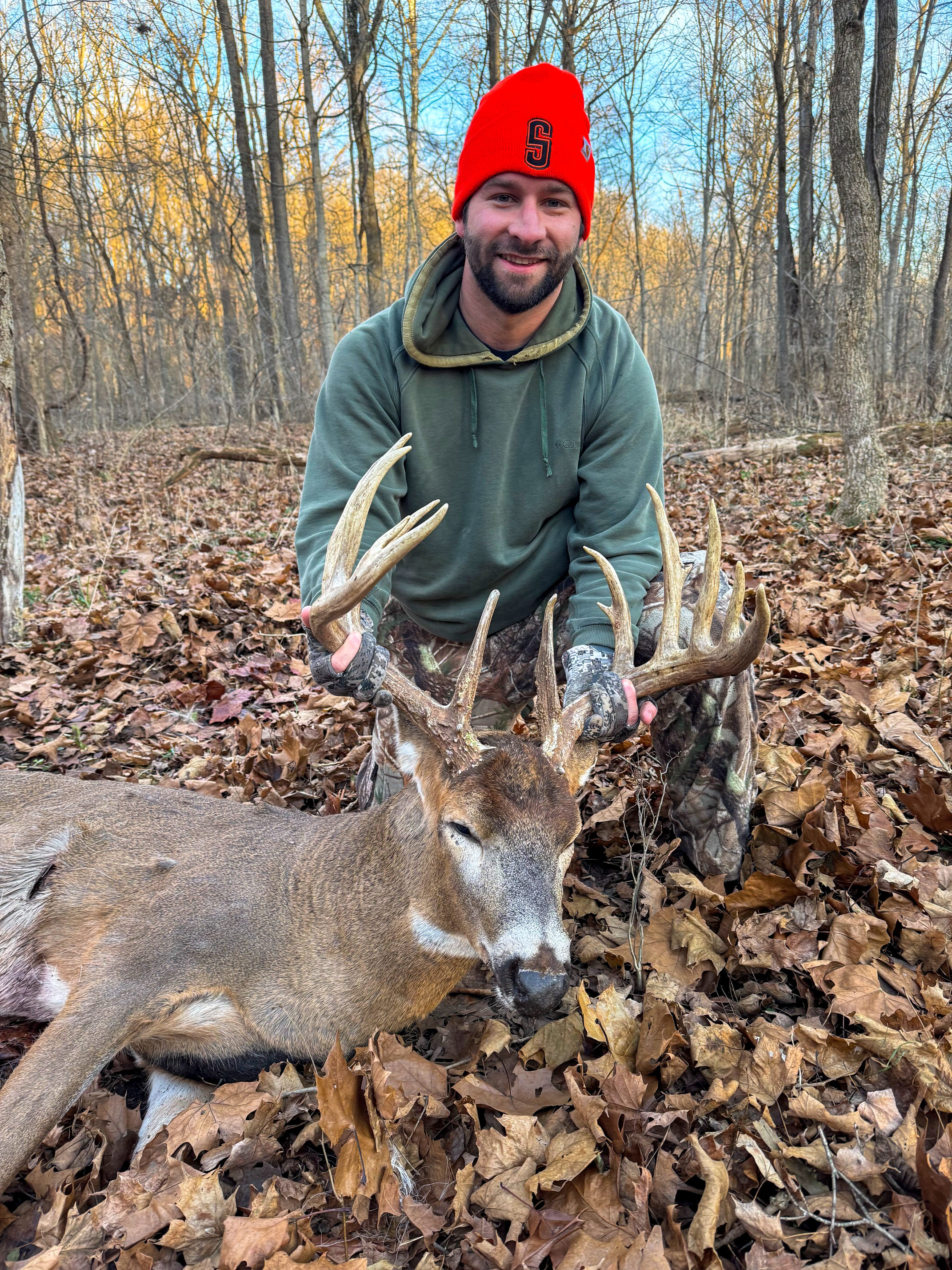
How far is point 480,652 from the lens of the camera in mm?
2623

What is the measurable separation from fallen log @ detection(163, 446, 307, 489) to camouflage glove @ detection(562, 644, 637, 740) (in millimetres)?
10744

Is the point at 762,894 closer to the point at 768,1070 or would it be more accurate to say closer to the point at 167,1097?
the point at 768,1070

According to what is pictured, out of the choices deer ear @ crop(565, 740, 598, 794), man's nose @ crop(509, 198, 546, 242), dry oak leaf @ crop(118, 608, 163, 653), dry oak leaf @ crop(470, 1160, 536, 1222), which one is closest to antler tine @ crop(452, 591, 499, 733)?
deer ear @ crop(565, 740, 598, 794)

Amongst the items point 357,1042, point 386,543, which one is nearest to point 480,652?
point 386,543

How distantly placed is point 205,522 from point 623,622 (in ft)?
26.2

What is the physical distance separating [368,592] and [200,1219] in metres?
1.78

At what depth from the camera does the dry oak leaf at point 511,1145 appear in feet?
7.59

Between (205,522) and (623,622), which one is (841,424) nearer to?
(623,622)

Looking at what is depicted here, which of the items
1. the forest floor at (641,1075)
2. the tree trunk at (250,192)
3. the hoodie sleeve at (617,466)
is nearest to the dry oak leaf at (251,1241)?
the forest floor at (641,1075)

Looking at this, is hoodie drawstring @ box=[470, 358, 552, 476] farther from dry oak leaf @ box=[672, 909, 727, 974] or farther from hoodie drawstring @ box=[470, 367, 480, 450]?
dry oak leaf @ box=[672, 909, 727, 974]

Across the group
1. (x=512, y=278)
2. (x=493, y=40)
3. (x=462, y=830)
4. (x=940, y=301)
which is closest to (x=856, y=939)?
(x=462, y=830)

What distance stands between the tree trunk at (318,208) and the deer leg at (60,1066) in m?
15.6

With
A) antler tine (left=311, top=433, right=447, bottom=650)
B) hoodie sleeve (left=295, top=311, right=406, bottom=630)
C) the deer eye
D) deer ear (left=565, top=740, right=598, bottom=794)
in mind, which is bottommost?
the deer eye

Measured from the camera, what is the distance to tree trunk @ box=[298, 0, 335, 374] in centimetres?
1566
